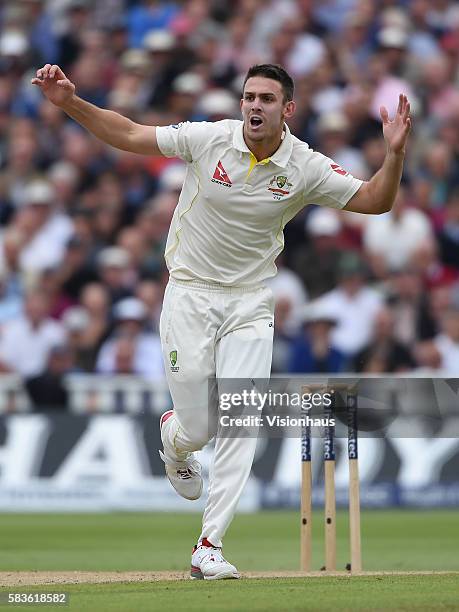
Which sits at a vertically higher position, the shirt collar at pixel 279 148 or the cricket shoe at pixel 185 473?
the shirt collar at pixel 279 148

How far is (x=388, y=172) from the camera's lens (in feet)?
25.5

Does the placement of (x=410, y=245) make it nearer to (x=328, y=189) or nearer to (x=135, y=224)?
(x=135, y=224)

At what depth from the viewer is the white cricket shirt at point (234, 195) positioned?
25.7 ft

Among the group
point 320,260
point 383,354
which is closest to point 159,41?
point 320,260

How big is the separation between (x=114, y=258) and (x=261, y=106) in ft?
22.2

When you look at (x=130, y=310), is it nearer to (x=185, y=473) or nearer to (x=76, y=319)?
(x=76, y=319)


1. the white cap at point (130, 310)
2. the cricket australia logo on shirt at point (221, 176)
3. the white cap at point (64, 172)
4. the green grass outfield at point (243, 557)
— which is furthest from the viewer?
the white cap at point (64, 172)

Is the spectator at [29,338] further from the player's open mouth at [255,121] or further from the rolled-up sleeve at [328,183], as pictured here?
the player's open mouth at [255,121]

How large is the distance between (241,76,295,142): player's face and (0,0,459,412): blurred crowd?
5.98m

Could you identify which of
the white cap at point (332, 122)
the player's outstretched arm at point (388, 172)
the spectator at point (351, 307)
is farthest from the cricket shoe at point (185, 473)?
the white cap at point (332, 122)

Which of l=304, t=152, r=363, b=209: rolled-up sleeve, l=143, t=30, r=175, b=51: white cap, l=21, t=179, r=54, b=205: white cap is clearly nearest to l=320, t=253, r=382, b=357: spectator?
l=21, t=179, r=54, b=205: white cap

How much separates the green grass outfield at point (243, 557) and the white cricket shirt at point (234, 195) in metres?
1.66

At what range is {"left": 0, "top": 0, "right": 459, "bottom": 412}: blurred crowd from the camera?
13906 millimetres

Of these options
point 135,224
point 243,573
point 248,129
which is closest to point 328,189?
point 248,129
